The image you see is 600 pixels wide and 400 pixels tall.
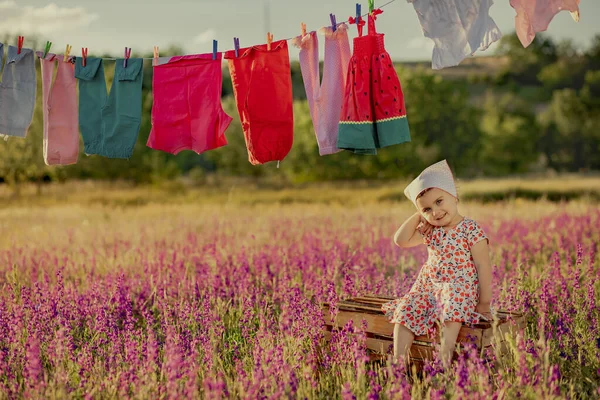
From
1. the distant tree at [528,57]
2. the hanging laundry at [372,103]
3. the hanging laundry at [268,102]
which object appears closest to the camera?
the hanging laundry at [372,103]

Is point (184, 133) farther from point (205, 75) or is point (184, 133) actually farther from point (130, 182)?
point (130, 182)

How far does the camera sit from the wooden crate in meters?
3.49

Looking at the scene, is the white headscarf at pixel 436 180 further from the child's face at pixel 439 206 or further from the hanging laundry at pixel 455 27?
the hanging laundry at pixel 455 27

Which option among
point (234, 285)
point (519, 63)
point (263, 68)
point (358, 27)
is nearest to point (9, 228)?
point (234, 285)

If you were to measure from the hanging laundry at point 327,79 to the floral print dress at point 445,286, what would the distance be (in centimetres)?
112

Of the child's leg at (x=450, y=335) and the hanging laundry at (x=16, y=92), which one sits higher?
the hanging laundry at (x=16, y=92)

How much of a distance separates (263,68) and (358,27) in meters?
0.81

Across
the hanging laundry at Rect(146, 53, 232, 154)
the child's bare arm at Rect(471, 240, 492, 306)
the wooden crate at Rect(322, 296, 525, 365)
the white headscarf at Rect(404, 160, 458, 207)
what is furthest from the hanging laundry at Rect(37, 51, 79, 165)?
the child's bare arm at Rect(471, 240, 492, 306)

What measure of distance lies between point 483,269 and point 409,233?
0.49 metres

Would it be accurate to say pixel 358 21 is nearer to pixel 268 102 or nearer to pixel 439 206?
pixel 268 102

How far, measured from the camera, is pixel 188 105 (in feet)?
16.6

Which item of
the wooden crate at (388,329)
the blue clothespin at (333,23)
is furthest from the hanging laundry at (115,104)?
the wooden crate at (388,329)

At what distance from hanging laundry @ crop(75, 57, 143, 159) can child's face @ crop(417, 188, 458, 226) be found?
2495 mm

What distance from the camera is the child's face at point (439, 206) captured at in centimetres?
379
